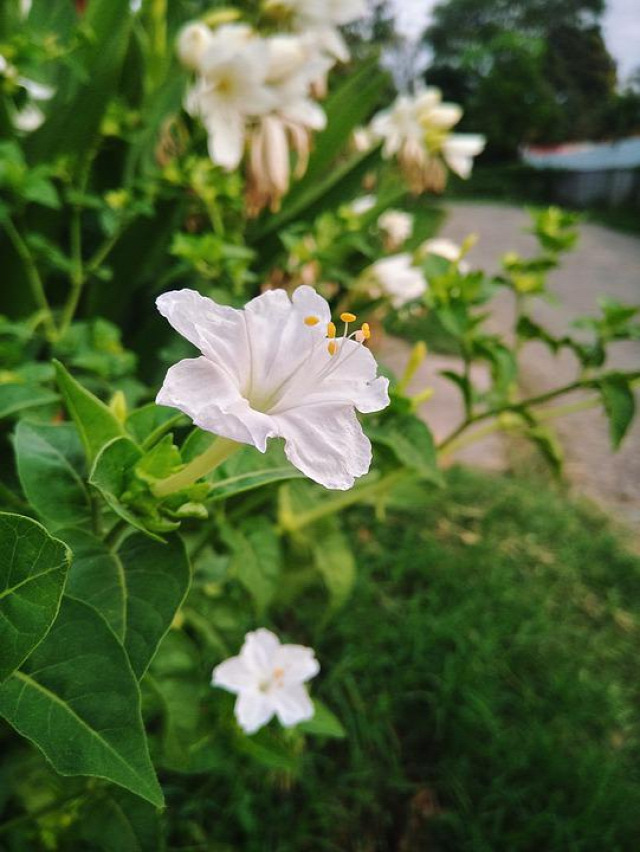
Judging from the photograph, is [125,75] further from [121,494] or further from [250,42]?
[121,494]

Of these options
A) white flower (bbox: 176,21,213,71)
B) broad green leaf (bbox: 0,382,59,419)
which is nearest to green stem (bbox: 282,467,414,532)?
broad green leaf (bbox: 0,382,59,419)

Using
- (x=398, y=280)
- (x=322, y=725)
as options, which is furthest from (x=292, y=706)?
(x=398, y=280)

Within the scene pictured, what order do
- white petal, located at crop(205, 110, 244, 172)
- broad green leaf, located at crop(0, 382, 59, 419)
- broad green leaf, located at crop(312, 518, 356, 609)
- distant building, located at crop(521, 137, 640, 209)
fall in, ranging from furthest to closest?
distant building, located at crop(521, 137, 640, 209), white petal, located at crop(205, 110, 244, 172), broad green leaf, located at crop(312, 518, 356, 609), broad green leaf, located at crop(0, 382, 59, 419)

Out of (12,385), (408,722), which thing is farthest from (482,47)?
(12,385)

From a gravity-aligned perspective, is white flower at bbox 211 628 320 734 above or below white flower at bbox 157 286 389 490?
below

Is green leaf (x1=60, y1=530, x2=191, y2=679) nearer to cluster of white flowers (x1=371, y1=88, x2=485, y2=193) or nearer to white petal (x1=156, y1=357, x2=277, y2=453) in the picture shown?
white petal (x1=156, y1=357, x2=277, y2=453)

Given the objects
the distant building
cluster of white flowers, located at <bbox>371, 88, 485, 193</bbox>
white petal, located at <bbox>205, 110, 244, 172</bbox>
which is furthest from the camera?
the distant building

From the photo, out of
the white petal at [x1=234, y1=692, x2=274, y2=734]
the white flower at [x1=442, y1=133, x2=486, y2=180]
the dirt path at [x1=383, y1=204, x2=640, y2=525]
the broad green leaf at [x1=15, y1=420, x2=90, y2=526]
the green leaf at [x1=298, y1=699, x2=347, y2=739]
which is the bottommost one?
the dirt path at [x1=383, y1=204, x2=640, y2=525]

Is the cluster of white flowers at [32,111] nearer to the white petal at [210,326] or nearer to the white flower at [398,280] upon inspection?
the white flower at [398,280]
